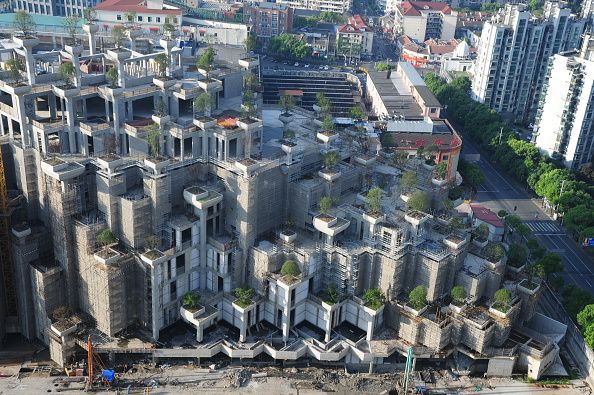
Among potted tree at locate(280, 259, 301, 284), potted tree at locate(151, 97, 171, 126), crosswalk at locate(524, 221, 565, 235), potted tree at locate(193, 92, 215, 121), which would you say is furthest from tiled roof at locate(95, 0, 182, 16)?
potted tree at locate(280, 259, 301, 284)

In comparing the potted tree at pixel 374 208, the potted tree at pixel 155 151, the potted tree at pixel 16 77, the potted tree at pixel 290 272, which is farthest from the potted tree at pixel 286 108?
the potted tree at pixel 16 77

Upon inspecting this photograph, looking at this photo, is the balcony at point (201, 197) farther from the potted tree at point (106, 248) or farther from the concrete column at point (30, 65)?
the concrete column at point (30, 65)

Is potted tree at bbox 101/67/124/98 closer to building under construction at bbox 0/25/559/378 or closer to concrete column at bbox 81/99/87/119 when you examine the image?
building under construction at bbox 0/25/559/378

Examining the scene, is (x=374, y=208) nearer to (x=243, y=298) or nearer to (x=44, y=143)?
(x=243, y=298)

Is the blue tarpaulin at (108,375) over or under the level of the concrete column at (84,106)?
under

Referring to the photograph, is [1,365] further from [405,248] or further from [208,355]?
[405,248]

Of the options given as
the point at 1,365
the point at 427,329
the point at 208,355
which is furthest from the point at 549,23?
the point at 1,365

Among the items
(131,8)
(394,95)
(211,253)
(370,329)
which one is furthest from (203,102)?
(131,8)
